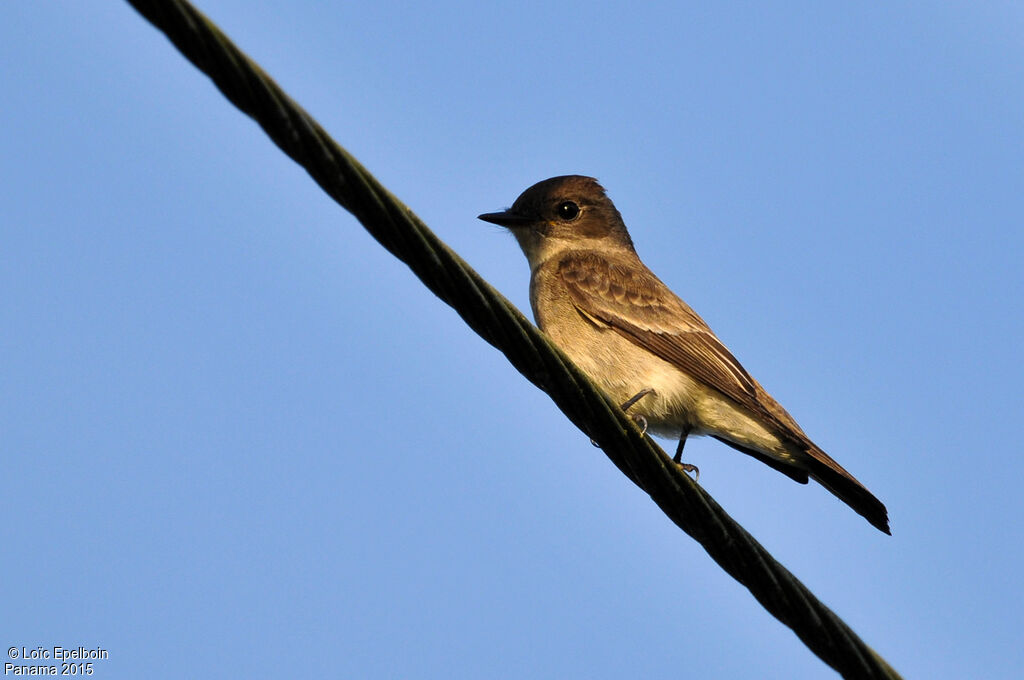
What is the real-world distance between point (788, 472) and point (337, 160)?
15.8 ft

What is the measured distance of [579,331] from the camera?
7.58 metres

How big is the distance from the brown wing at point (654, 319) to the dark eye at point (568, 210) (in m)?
1.02

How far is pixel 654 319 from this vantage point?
767 cm

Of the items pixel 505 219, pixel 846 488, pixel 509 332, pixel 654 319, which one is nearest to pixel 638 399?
pixel 654 319

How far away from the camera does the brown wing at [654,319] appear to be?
286 inches

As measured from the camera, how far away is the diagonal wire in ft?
10.1

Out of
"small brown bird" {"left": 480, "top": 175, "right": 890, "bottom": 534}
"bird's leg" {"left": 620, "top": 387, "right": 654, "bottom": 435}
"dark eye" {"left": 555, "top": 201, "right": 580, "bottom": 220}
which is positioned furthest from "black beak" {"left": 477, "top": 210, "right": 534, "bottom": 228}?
"bird's leg" {"left": 620, "top": 387, "right": 654, "bottom": 435}

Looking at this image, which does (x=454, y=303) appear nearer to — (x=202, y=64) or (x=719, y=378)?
(x=202, y=64)

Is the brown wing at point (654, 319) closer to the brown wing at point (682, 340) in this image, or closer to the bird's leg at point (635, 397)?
the brown wing at point (682, 340)

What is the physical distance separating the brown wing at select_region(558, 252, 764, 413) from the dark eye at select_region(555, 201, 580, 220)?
1.02 meters

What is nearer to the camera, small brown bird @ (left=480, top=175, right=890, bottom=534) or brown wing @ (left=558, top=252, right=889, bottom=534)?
brown wing @ (left=558, top=252, right=889, bottom=534)

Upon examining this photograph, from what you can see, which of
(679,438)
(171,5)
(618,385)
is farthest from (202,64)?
(679,438)

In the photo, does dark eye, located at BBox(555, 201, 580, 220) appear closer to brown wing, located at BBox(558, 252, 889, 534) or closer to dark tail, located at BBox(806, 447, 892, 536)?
brown wing, located at BBox(558, 252, 889, 534)

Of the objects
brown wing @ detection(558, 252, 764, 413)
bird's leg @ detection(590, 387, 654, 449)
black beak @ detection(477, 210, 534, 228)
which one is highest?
black beak @ detection(477, 210, 534, 228)
